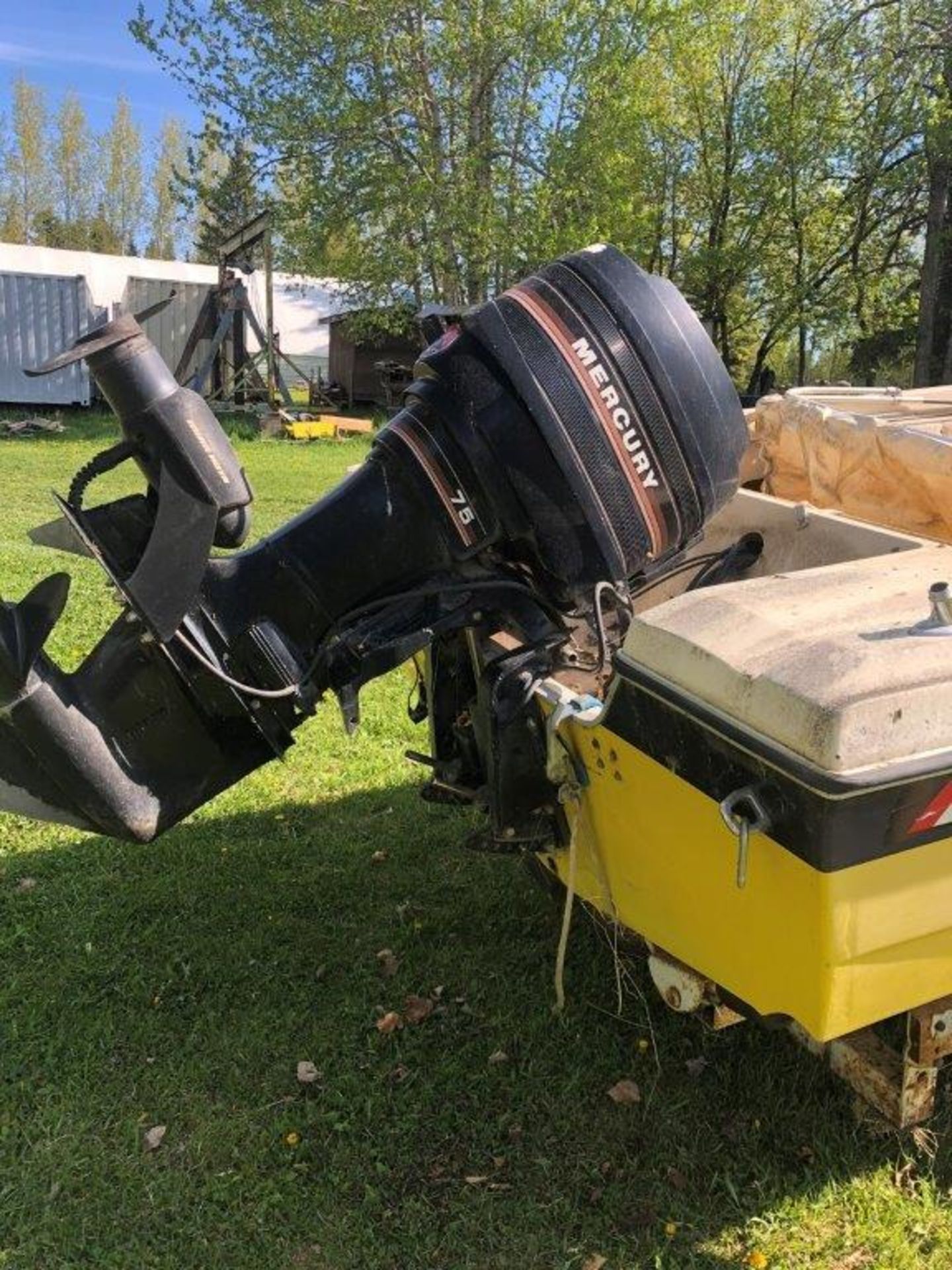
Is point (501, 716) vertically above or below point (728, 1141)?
above

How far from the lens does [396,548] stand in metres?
2.09

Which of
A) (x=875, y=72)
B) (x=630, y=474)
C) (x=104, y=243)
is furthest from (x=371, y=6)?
(x=104, y=243)

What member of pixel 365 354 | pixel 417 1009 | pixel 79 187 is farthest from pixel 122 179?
pixel 417 1009

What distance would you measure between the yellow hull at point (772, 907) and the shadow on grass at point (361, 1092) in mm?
669

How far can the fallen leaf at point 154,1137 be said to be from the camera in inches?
88.0

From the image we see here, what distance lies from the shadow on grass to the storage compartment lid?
1.19 metres

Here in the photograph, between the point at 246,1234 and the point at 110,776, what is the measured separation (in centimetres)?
92

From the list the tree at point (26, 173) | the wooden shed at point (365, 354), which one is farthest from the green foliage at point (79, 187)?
the wooden shed at point (365, 354)

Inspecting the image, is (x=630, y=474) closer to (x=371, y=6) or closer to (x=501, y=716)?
(x=501, y=716)

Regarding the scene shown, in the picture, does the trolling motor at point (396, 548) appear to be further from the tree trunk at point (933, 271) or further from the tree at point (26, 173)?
the tree at point (26, 173)

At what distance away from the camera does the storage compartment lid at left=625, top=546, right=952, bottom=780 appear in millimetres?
1371

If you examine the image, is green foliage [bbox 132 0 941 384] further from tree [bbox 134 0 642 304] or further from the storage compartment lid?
the storage compartment lid

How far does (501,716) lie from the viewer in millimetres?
1964

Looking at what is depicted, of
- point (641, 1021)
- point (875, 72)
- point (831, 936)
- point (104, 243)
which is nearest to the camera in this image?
point (831, 936)
